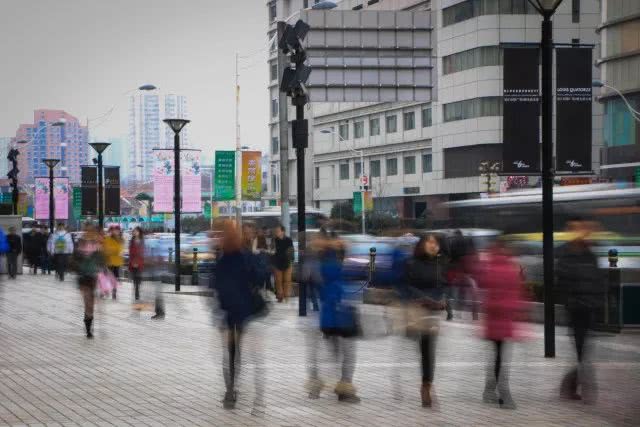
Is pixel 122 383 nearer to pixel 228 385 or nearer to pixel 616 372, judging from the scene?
pixel 228 385

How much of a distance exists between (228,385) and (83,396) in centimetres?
170

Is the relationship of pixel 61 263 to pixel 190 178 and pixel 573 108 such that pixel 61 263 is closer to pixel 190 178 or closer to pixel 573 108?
pixel 190 178

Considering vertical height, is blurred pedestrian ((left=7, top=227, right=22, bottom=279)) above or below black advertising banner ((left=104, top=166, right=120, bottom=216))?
below

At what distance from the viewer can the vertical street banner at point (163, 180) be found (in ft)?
114

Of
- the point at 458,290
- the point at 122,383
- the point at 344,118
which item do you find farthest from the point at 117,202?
the point at 344,118

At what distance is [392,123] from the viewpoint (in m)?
86.6

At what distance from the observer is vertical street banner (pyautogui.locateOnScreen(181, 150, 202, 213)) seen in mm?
34844

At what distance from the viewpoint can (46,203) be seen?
51.5 metres

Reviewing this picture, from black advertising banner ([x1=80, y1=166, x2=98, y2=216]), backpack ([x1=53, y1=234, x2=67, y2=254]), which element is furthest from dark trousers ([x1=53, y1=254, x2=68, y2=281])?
black advertising banner ([x1=80, y1=166, x2=98, y2=216])

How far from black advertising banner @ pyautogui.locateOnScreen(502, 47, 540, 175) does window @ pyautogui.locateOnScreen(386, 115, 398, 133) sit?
63112mm

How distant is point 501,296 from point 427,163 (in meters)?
70.4

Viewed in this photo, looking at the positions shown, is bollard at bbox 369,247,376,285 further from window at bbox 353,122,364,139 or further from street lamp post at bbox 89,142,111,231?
window at bbox 353,122,364,139

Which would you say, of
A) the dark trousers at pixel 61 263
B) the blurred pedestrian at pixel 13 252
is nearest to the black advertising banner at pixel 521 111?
the dark trousers at pixel 61 263

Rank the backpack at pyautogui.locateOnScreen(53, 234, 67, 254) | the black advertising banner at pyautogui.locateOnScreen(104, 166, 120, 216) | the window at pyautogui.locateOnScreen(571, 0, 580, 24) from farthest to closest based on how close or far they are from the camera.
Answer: the window at pyautogui.locateOnScreen(571, 0, 580, 24) < the black advertising banner at pyautogui.locateOnScreen(104, 166, 120, 216) < the backpack at pyautogui.locateOnScreen(53, 234, 67, 254)
